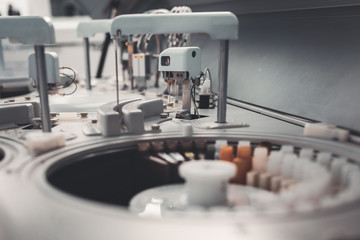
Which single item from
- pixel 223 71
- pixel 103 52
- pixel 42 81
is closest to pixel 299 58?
pixel 223 71

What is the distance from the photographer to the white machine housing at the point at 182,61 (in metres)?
2.21

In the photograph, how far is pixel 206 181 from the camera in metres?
1.21

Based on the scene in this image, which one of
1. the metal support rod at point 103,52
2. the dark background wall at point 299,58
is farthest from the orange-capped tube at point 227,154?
the metal support rod at point 103,52

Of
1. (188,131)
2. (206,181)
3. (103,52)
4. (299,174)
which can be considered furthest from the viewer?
(103,52)

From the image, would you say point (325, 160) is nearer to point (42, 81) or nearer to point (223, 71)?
point (223, 71)

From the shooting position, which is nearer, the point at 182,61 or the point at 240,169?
the point at 240,169

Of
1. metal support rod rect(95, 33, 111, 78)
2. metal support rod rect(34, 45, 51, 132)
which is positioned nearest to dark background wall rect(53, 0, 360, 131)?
metal support rod rect(34, 45, 51, 132)

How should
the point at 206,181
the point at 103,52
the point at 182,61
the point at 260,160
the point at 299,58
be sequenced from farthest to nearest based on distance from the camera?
the point at 103,52 → the point at 299,58 → the point at 182,61 → the point at 260,160 → the point at 206,181

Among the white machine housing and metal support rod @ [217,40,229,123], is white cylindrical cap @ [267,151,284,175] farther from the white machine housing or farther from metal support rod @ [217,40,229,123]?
the white machine housing

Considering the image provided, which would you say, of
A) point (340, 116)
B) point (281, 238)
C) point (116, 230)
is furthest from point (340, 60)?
point (116, 230)

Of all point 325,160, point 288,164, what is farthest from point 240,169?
point 325,160

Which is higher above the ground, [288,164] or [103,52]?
[103,52]

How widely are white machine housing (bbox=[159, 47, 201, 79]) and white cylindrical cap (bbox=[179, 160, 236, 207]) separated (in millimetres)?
1075

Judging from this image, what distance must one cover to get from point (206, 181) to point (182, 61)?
3.78 ft
